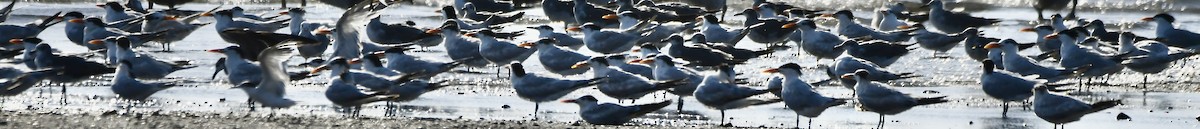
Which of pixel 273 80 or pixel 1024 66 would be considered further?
pixel 1024 66

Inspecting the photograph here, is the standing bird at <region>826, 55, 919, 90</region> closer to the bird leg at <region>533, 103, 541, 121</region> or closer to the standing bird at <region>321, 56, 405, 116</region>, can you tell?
the bird leg at <region>533, 103, 541, 121</region>

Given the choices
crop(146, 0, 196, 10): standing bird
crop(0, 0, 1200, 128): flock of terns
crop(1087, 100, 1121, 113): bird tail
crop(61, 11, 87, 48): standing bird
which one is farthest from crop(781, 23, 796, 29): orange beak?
crop(146, 0, 196, 10): standing bird

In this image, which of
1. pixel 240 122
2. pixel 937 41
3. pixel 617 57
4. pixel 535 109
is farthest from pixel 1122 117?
pixel 937 41

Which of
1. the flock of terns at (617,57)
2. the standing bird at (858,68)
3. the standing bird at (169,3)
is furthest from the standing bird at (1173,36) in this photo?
the standing bird at (169,3)

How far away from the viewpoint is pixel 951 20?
63.0 ft

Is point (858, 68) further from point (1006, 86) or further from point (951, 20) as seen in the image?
point (951, 20)

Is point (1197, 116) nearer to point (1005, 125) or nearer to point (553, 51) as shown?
point (1005, 125)

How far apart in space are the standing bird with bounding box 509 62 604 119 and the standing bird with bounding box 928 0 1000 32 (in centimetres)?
802

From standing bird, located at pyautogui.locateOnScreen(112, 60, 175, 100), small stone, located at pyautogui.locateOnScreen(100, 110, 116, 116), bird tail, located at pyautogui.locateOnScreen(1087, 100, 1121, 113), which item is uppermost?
standing bird, located at pyautogui.locateOnScreen(112, 60, 175, 100)

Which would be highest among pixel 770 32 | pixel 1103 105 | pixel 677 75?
pixel 770 32

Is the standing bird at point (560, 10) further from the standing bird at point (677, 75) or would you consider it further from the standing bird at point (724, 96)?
the standing bird at point (724, 96)

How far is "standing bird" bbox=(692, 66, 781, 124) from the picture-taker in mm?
10727

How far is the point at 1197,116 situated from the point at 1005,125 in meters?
1.07

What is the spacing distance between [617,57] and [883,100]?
10.0 feet
